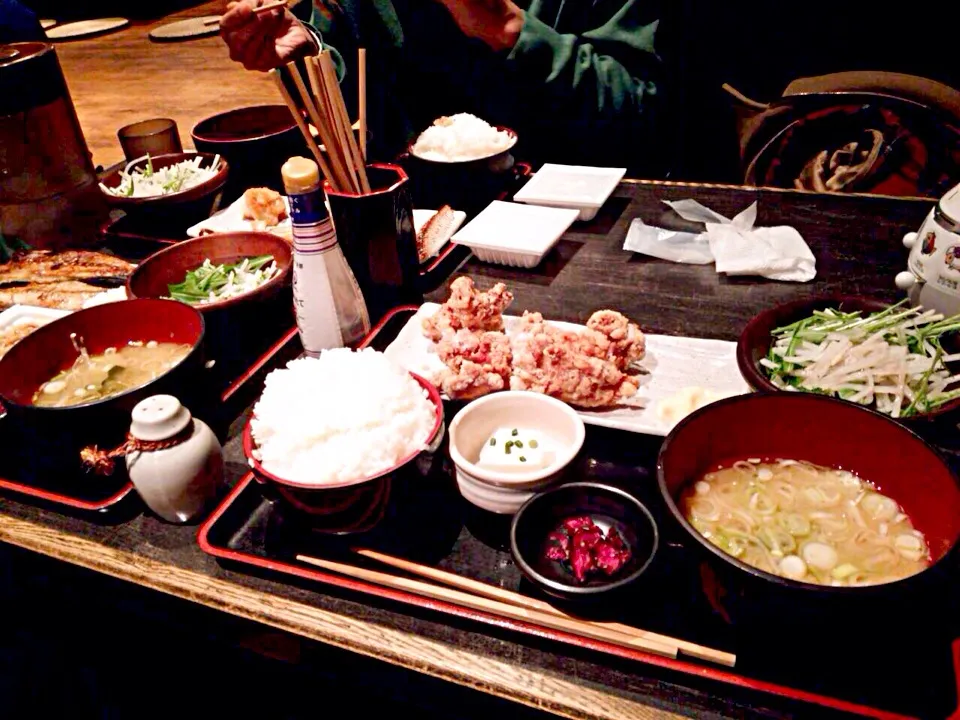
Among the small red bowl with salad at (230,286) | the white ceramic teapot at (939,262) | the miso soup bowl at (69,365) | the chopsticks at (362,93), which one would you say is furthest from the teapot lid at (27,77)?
the white ceramic teapot at (939,262)

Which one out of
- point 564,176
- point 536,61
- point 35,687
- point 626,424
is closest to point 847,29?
point 536,61

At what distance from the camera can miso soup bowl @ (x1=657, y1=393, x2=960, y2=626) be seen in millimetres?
1067

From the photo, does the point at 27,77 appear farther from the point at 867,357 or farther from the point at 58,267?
the point at 867,357

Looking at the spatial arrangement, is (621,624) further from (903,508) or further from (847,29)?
(847,29)

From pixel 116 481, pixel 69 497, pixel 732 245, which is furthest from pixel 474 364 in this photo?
pixel 732 245

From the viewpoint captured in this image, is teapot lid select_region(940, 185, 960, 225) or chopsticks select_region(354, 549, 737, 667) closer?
chopsticks select_region(354, 549, 737, 667)

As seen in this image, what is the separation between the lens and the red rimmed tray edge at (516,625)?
1.18 meters

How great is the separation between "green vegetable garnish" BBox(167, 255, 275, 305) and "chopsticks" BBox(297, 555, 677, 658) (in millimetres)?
1149

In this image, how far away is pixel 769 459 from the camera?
154 cm

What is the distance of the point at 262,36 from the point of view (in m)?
3.11

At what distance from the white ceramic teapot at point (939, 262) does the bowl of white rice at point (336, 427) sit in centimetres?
151

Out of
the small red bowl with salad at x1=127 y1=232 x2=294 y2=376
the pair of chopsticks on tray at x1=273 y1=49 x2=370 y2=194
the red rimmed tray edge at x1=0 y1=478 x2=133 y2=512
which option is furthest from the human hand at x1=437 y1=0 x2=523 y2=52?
the red rimmed tray edge at x1=0 y1=478 x2=133 y2=512

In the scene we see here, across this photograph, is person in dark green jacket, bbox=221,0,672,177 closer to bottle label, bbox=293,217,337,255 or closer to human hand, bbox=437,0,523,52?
human hand, bbox=437,0,523,52

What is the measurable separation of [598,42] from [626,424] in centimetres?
282
